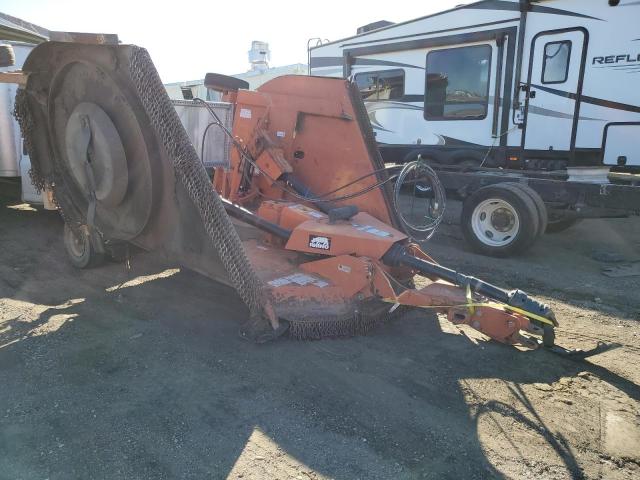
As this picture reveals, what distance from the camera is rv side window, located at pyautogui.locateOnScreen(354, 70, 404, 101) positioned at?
9477 millimetres

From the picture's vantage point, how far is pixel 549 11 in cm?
740

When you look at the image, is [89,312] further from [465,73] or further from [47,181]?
[465,73]

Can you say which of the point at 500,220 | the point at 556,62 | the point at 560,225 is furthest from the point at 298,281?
the point at 556,62

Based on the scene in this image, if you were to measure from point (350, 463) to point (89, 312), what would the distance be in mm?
2629

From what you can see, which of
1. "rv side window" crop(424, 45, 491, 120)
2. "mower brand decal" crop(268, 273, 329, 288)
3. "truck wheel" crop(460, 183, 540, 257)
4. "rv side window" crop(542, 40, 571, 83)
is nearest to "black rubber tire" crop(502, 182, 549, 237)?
"truck wheel" crop(460, 183, 540, 257)

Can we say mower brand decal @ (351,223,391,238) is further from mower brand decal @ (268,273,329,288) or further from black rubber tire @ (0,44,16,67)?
black rubber tire @ (0,44,16,67)

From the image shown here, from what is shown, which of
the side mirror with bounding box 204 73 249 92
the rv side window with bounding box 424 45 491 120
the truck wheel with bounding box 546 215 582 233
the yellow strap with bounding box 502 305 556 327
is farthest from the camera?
the rv side window with bounding box 424 45 491 120

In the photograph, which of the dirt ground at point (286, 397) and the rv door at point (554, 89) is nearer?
the dirt ground at point (286, 397)

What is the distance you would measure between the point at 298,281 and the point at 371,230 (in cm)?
70

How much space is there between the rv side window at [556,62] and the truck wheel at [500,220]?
107 inches

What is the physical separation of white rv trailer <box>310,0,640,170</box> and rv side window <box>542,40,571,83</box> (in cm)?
1

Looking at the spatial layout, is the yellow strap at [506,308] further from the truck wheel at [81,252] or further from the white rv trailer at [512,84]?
the white rv trailer at [512,84]

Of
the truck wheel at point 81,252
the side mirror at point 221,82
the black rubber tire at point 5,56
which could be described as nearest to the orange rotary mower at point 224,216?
the black rubber tire at point 5,56

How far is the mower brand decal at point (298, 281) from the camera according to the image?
11.2 feet
